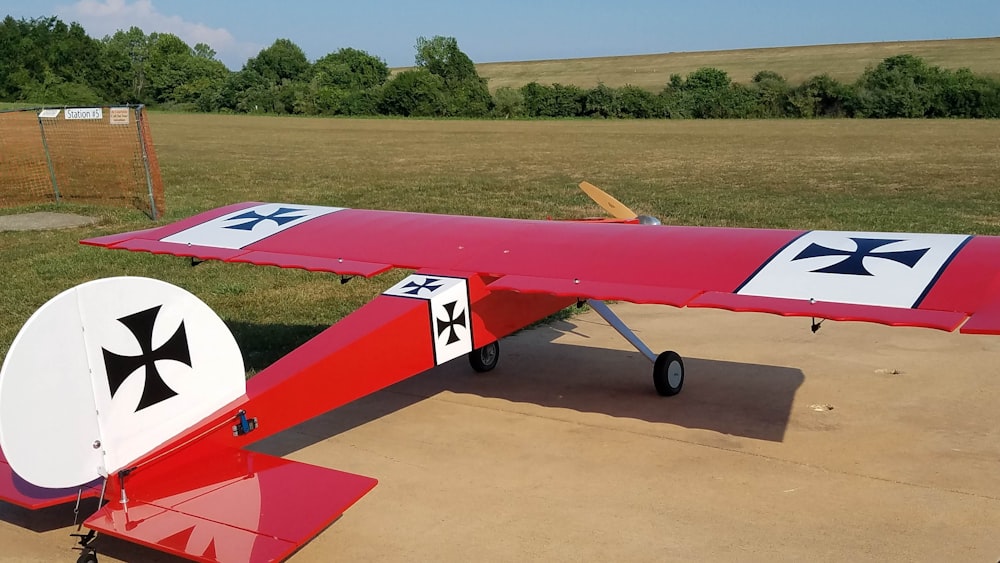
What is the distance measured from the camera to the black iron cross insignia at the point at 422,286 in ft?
21.8

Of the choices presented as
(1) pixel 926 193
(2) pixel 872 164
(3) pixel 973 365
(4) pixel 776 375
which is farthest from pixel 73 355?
(2) pixel 872 164

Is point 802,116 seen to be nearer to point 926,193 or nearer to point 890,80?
point 890,80

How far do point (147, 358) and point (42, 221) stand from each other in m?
15.7

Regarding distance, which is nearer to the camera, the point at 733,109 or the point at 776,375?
the point at 776,375

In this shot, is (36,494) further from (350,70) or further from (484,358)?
(350,70)

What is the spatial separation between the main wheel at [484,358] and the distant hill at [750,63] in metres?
74.1

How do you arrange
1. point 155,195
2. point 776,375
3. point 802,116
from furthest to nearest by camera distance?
1. point 802,116
2. point 155,195
3. point 776,375

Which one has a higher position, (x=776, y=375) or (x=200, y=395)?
(x=200, y=395)

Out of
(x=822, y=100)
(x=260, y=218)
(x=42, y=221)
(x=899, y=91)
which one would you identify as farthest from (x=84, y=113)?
(x=899, y=91)

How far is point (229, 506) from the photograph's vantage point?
14.1 ft

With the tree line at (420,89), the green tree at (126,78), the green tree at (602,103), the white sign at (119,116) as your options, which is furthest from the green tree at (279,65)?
the white sign at (119,116)

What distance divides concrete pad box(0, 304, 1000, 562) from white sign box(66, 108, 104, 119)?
12.8 meters

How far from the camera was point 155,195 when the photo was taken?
21188 mm

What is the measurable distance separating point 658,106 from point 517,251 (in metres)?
66.4
